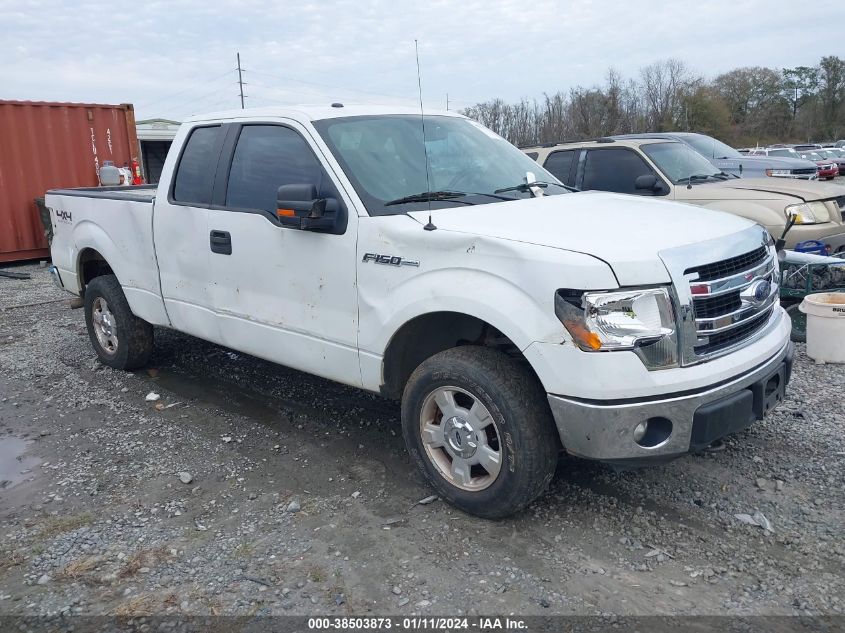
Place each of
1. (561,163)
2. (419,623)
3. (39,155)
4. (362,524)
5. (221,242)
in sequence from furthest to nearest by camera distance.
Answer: (39,155) → (561,163) → (221,242) → (362,524) → (419,623)

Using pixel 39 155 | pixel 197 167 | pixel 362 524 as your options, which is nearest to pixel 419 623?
pixel 362 524

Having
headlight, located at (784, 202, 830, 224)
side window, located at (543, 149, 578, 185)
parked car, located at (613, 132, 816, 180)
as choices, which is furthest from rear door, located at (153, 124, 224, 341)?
parked car, located at (613, 132, 816, 180)

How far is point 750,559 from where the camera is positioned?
3152mm

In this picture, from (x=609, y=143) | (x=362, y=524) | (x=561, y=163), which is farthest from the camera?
(x=561, y=163)

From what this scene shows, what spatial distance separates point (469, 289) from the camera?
10.9ft

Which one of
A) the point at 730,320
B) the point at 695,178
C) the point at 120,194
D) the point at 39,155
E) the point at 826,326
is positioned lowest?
→ the point at 826,326

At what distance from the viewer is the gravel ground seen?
2996 millimetres

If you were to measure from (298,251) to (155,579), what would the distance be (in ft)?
6.15

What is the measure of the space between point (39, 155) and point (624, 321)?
13.2 meters

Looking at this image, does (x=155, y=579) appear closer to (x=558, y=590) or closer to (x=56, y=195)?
(x=558, y=590)

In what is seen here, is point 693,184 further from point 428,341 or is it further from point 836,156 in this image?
point 836,156

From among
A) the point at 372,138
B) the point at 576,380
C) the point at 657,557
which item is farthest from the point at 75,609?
the point at 372,138

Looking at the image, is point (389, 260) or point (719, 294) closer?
point (719, 294)

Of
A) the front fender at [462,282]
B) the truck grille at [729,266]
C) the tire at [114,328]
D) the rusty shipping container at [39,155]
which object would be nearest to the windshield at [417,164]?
the front fender at [462,282]
